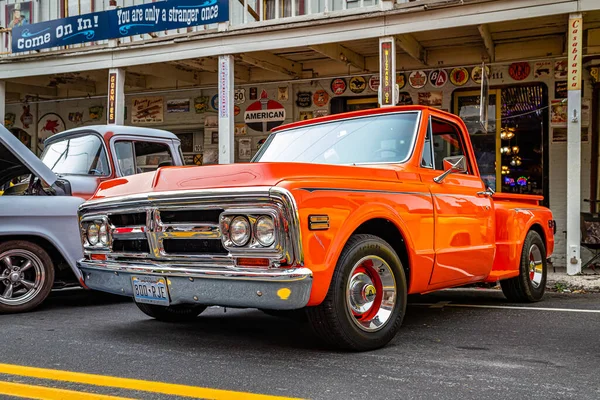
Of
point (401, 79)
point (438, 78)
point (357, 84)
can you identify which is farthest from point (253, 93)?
point (438, 78)

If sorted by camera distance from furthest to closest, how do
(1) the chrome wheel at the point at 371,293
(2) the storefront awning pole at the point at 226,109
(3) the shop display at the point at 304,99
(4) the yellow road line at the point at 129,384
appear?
(3) the shop display at the point at 304,99
(2) the storefront awning pole at the point at 226,109
(1) the chrome wheel at the point at 371,293
(4) the yellow road line at the point at 129,384

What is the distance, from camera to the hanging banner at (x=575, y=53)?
9.29 meters

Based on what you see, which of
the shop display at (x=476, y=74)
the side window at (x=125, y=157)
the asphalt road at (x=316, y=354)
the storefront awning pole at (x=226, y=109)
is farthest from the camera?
the shop display at (x=476, y=74)

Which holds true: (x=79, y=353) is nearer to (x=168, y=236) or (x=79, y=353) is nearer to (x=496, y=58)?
(x=168, y=236)

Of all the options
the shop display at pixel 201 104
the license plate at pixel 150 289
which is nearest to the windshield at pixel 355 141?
the license plate at pixel 150 289

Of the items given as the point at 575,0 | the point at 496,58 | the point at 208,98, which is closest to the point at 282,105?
the point at 208,98

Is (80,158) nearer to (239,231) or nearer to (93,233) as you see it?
(93,233)

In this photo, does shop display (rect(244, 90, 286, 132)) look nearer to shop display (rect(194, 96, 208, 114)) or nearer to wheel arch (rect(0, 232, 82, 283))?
shop display (rect(194, 96, 208, 114))

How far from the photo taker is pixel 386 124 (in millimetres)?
5402

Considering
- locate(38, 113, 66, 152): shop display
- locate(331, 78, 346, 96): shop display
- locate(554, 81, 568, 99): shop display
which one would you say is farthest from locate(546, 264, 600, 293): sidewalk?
locate(38, 113, 66, 152): shop display

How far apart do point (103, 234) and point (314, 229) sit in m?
1.84

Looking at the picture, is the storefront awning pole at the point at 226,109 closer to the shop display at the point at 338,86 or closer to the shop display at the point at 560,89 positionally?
the shop display at the point at 338,86

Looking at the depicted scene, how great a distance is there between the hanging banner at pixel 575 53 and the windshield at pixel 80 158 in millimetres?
6556

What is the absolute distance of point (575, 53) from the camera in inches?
366
